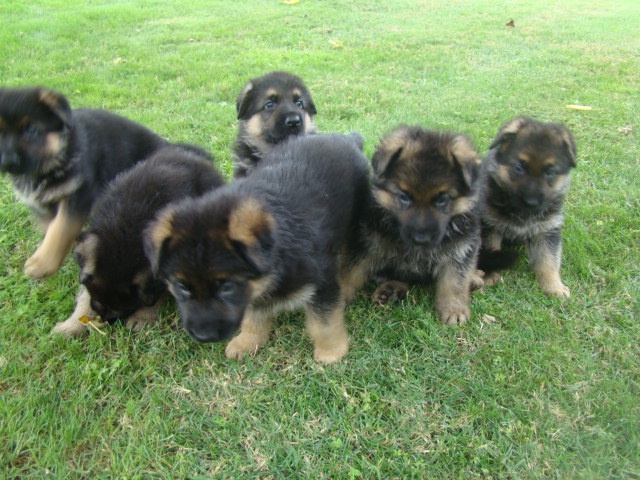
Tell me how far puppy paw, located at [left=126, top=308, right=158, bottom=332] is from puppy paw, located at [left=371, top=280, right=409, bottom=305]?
160 cm

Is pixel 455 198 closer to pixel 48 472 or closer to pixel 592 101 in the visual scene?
pixel 48 472

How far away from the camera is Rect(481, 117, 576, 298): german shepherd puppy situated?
379cm

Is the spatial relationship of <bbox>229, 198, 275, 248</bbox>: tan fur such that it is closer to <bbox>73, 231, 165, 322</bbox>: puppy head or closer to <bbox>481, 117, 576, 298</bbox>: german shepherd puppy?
<bbox>73, 231, 165, 322</bbox>: puppy head

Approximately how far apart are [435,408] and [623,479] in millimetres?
959

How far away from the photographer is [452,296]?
3.56 m

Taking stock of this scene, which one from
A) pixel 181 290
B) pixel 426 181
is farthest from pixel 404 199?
pixel 181 290

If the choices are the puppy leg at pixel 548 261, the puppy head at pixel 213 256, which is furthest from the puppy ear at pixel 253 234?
the puppy leg at pixel 548 261

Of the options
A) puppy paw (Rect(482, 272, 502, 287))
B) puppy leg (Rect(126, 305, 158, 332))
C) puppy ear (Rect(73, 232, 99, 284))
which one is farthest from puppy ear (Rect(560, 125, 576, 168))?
puppy ear (Rect(73, 232, 99, 284))

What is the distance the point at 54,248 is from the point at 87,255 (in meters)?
0.79

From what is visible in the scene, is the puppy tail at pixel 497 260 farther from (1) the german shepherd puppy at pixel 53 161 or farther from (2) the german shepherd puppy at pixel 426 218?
(1) the german shepherd puppy at pixel 53 161

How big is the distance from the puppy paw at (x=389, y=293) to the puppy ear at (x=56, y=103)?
2.69 meters

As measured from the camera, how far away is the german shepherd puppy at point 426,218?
326 centimetres

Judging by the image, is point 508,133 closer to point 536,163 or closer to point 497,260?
point 536,163

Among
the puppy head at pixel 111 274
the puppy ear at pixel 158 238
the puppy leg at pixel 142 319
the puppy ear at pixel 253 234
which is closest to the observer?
the puppy ear at pixel 253 234
